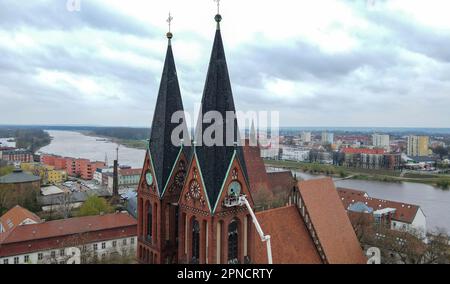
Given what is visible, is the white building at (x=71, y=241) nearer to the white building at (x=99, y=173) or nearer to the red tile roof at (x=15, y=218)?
the red tile roof at (x=15, y=218)

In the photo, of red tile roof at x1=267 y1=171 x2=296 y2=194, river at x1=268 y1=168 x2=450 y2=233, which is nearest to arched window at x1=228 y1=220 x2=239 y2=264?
red tile roof at x1=267 y1=171 x2=296 y2=194

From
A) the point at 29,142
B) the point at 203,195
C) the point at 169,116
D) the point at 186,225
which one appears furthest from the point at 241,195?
the point at 29,142

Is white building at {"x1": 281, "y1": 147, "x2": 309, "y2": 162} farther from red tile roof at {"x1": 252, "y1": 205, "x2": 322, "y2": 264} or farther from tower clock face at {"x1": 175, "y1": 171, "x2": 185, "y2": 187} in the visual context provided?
tower clock face at {"x1": 175, "y1": 171, "x2": 185, "y2": 187}

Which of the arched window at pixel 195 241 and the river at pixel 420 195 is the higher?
the arched window at pixel 195 241

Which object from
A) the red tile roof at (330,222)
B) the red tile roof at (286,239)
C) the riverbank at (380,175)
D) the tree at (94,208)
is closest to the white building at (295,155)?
the riverbank at (380,175)

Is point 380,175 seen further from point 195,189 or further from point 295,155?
point 195,189
